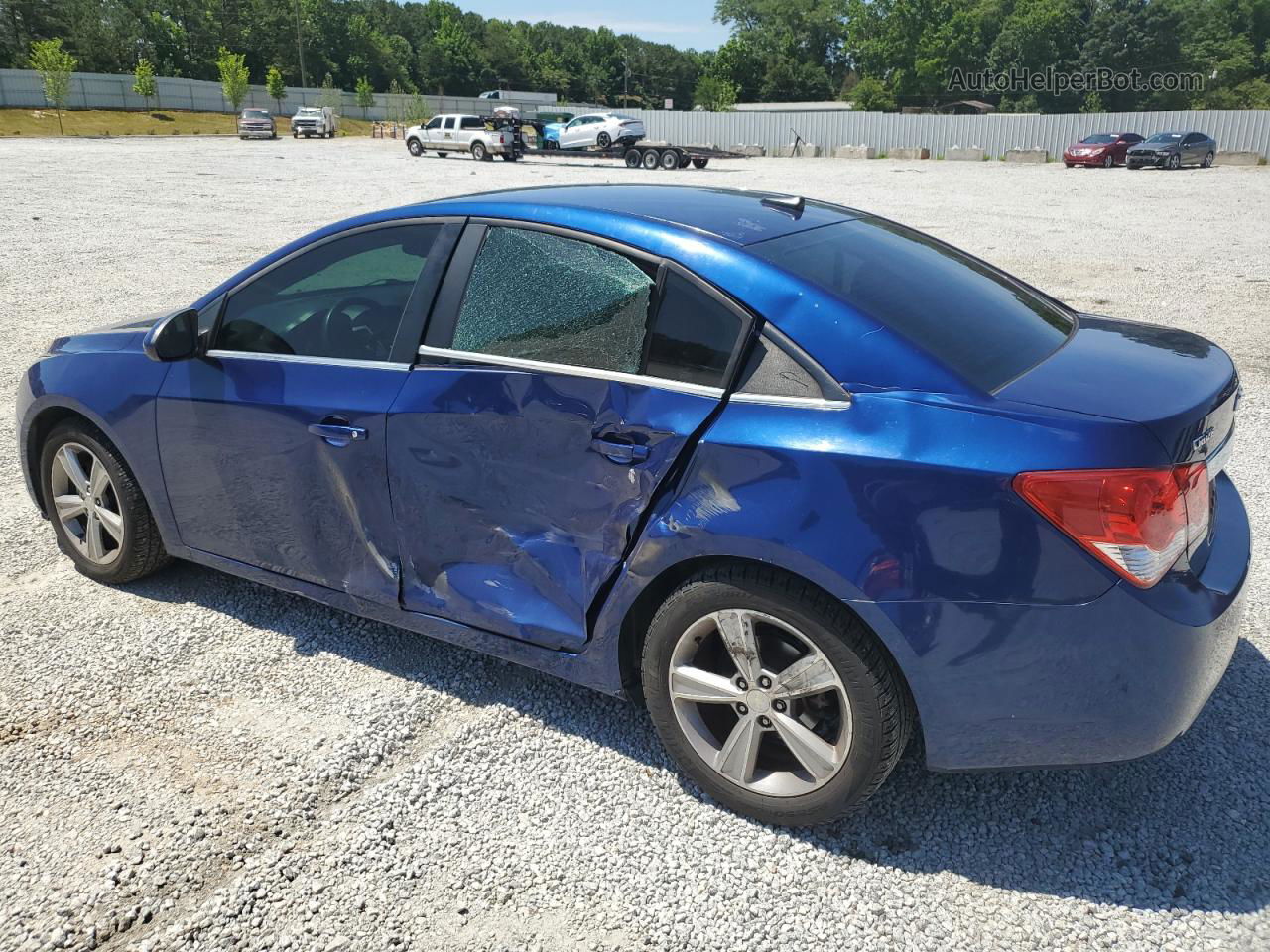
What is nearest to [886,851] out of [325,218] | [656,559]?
[656,559]

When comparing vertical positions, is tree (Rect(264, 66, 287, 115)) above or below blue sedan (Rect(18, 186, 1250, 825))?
above

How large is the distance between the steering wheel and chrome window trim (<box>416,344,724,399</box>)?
0.26 meters

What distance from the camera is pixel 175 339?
3564 mm

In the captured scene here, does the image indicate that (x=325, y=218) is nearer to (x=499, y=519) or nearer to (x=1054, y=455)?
(x=499, y=519)

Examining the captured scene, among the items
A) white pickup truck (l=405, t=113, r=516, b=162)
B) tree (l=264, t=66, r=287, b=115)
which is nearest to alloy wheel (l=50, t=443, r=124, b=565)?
white pickup truck (l=405, t=113, r=516, b=162)

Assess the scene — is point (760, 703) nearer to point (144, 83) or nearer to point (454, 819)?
point (454, 819)

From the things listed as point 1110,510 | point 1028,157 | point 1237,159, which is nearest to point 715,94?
point 1028,157

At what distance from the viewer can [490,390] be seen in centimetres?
294

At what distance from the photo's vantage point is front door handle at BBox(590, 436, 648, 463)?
8.71 ft

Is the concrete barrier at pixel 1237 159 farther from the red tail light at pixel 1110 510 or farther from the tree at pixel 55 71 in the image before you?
the tree at pixel 55 71

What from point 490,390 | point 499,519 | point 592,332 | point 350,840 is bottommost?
point 350,840

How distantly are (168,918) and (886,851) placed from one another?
5.97 ft

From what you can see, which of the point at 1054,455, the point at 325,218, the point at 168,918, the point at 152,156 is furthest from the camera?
the point at 152,156

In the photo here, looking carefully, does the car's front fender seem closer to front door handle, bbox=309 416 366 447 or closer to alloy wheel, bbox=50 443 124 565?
alloy wheel, bbox=50 443 124 565
